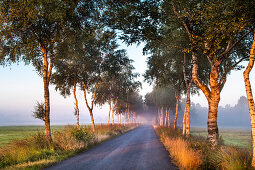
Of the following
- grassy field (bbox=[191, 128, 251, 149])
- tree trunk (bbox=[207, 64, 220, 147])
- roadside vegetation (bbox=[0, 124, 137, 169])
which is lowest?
grassy field (bbox=[191, 128, 251, 149])

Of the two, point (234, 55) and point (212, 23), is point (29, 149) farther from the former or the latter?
point (234, 55)

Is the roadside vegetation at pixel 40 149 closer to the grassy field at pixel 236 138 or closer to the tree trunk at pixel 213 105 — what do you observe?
the tree trunk at pixel 213 105

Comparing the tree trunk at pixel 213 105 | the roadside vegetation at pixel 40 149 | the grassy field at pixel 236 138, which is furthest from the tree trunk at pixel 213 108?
the roadside vegetation at pixel 40 149

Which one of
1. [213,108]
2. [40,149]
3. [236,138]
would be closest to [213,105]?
[213,108]

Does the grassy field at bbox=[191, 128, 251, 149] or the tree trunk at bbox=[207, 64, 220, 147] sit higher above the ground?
the tree trunk at bbox=[207, 64, 220, 147]

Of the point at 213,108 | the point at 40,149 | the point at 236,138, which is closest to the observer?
the point at 213,108

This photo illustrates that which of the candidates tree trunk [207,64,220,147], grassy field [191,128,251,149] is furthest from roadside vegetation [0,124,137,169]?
grassy field [191,128,251,149]

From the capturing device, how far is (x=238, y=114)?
184 meters

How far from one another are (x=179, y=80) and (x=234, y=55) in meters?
8.85

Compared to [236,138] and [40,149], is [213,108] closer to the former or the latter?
[40,149]

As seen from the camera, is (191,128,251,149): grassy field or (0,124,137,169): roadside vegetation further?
(191,128,251,149): grassy field

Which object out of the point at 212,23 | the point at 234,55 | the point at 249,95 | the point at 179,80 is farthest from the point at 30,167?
the point at 179,80

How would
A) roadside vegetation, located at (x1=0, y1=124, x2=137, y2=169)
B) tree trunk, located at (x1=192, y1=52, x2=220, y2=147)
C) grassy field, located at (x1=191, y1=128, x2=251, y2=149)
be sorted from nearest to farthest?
1. roadside vegetation, located at (x1=0, y1=124, x2=137, y2=169)
2. tree trunk, located at (x1=192, y1=52, x2=220, y2=147)
3. grassy field, located at (x1=191, y1=128, x2=251, y2=149)

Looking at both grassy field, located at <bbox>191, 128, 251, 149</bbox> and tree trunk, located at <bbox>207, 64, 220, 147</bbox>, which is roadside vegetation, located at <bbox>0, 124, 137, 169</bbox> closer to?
tree trunk, located at <bbox>207, 64, 220, 147</bbox>
